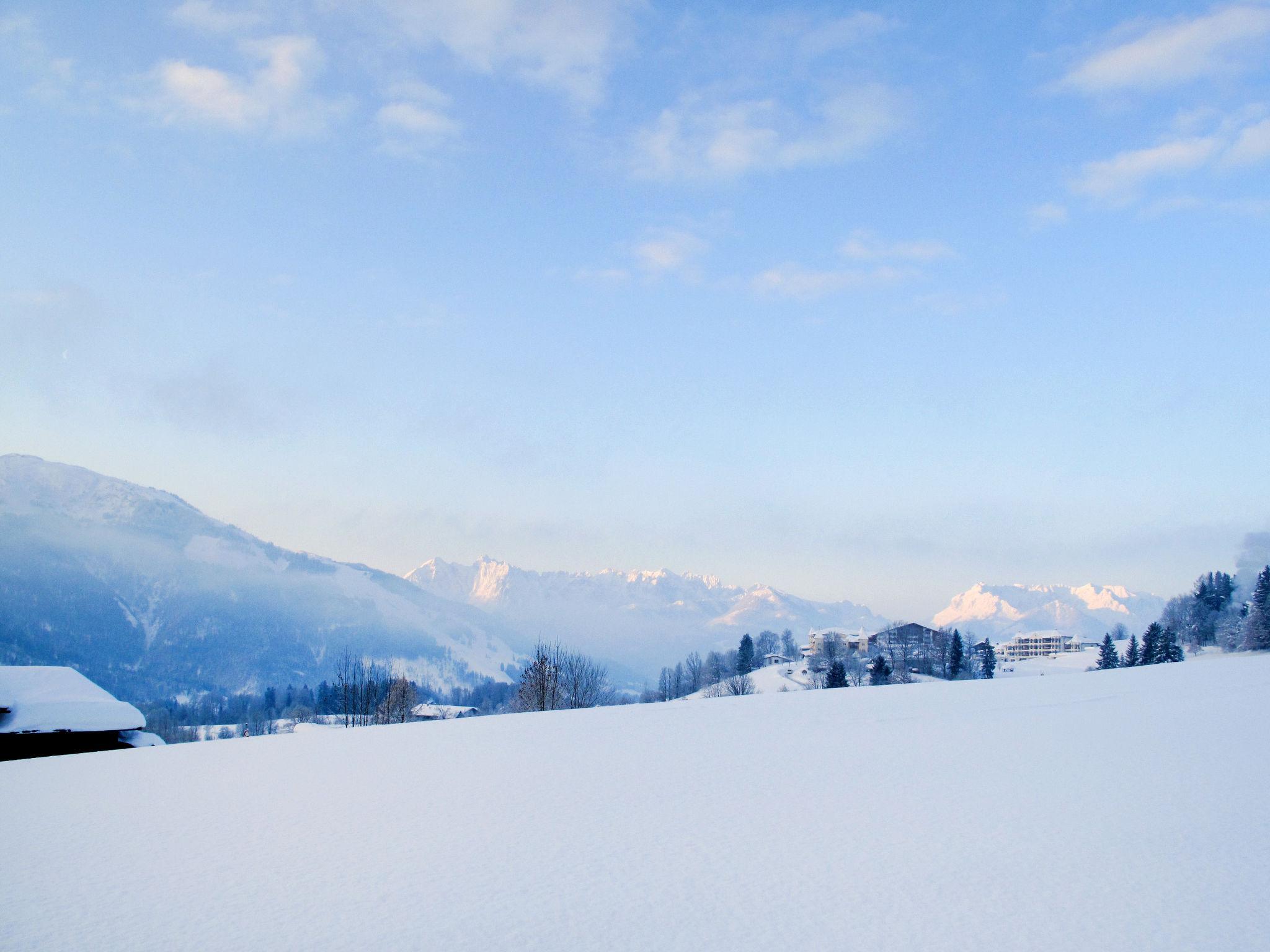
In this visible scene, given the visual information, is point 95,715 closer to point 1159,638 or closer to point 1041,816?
point 1041,816

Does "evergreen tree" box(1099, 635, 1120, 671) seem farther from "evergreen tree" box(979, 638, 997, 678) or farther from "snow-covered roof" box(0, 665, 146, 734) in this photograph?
"snow-covered roof" box(0, 665, 146, 734)

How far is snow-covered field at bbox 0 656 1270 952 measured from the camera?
5.41m

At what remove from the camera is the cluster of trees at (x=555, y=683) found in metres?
36.1

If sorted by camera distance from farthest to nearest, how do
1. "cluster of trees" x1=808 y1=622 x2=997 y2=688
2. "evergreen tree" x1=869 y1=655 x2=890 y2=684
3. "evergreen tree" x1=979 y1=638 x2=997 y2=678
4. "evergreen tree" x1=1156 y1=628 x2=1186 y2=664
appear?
"evergreen tree" x1=979 y1=638 x2=997 y2=678, "cluster of trees" x1=808 y1=622 x2=997 y2=688, "evergreen tree" x1=869 y1=655 x2=890 y2=684, "evergreen tree" x1=1156 y1=628 x2=1186 y2=664

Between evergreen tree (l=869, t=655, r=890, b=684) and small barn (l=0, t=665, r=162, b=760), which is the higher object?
small barn (l=0, t=665, r=162, b=760)

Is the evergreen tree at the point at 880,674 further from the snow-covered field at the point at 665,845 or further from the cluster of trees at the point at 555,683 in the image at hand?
the snow-covered field at the point at 665,845

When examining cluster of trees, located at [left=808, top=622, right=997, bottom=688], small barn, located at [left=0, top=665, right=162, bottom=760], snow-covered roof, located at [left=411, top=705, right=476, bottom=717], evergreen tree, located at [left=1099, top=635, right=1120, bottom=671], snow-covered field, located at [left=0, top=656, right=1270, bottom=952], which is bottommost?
snow-covered roof, located at [left=411, top=705, right=476, bottom=717]

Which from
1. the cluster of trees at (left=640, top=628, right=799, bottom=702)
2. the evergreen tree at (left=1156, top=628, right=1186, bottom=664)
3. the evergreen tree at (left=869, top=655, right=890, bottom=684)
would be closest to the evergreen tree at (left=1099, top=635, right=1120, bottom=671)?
the evergreen tree at (left=1156, top=628, right=1186, bottom=664)

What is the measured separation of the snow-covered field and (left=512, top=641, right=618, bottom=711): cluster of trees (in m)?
21.9

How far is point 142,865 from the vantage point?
7.04m

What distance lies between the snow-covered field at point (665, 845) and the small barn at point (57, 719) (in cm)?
1312

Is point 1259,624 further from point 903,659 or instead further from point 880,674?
point 903,659

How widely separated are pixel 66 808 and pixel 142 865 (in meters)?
3.77

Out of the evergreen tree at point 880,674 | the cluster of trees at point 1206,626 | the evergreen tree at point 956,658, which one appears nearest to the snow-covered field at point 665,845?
the cluster of trees at point 1206,626
